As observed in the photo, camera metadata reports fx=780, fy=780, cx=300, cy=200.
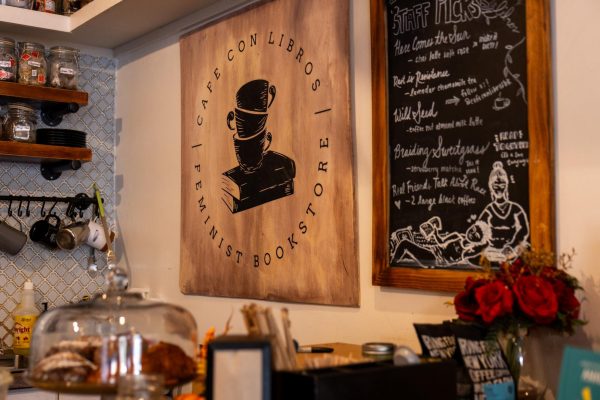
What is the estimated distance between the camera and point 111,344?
5.31 feet

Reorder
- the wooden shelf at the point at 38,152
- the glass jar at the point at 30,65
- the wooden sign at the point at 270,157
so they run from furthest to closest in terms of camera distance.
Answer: the glass jar at the point at 30,65 < the wooden shelf at the point at 38,152 < the wooden sign at the point at 270,157

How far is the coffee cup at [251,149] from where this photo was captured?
9.15 ft

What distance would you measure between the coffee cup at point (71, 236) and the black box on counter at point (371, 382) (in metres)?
2.28

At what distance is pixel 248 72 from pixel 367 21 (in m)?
0.63

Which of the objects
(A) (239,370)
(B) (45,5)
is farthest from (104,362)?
(B) (45,5)

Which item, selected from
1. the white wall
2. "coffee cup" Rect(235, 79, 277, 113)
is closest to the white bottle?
the white wall

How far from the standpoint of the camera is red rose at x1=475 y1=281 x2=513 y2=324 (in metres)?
1.71

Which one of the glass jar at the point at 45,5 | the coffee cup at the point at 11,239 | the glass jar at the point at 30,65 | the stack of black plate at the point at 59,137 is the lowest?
the coffee cup at the point at 11,239

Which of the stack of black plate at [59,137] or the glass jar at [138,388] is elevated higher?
the stack of black plate at [59,137]

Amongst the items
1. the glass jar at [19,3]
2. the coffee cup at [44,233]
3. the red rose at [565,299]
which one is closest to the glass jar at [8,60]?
the glass jar at [19,3]

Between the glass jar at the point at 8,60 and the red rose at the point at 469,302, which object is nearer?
the red rose at the point at 469,302

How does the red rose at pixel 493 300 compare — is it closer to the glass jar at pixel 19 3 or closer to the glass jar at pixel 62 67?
the glass jar at pixel 62 67

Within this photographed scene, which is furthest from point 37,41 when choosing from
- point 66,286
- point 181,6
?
point 66,286

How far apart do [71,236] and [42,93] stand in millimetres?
646
